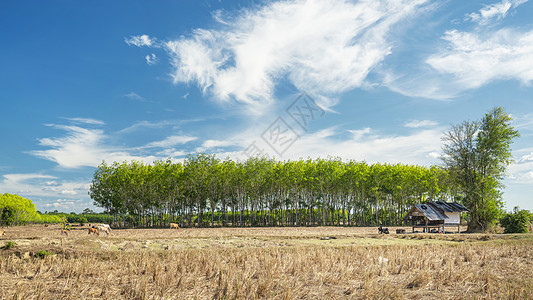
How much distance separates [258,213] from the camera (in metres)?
80.2

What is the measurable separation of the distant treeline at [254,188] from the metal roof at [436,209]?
15.1 meters

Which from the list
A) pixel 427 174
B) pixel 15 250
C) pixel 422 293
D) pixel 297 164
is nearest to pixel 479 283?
pixel 422 293

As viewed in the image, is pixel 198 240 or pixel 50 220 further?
pixel 50 220

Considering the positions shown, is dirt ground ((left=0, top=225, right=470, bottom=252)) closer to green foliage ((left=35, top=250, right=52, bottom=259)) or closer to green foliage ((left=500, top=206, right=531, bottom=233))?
green foliage ((left=35, top=250, right=52, bottom=259))

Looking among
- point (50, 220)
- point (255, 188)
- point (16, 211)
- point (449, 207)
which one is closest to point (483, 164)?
point (449, 207)

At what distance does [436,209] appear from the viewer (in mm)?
47625

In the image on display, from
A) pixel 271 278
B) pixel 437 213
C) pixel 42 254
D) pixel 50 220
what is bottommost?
pixel 50 220

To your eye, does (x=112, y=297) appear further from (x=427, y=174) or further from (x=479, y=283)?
(x=427, y=174)

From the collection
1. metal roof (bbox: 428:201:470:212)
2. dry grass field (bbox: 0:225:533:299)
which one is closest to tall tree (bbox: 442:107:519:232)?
metal roof (bbox: 428:201:470:212)

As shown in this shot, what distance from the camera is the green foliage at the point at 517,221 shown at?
39938mm

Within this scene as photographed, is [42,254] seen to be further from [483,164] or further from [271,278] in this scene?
[483,164]

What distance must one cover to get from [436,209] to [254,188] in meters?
33.0

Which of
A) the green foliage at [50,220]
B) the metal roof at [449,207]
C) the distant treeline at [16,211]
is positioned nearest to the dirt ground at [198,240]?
the metal roof at [449,207]

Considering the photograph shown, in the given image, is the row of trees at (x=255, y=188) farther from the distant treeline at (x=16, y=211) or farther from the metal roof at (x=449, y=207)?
the distant treeline at (x=16, y=211)
